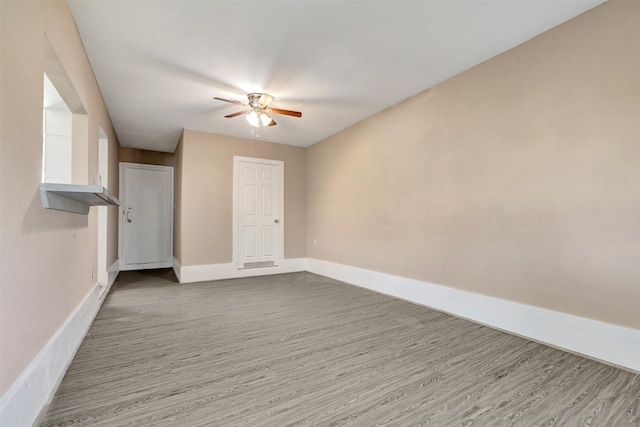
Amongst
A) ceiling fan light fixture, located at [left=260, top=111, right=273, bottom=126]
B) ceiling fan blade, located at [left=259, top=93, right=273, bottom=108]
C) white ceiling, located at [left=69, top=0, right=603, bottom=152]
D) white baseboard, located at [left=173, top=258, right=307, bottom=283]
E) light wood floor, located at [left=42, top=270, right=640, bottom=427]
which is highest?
white ceiling, located at [left=69, top=0, right=603, bottom=152]

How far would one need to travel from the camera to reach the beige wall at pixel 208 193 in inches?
187

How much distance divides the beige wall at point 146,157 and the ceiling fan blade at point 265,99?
3909mm

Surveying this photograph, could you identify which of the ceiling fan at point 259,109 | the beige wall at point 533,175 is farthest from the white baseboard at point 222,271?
the ceiling fan at point 259,109

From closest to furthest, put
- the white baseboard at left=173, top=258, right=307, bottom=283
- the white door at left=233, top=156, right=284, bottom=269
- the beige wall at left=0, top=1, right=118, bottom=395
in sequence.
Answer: the beige wall at left=0, top=1, right=118, bottom=395
the white baseboard at left=173, top=258, right=307, bottom=283
the white door at left=233, top=156, right=284, bottom=269

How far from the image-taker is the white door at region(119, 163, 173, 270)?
5.90 m

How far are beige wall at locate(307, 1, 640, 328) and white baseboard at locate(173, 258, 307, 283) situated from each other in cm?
225

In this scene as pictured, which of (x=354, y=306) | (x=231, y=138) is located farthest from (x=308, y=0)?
(x=231, y=138)

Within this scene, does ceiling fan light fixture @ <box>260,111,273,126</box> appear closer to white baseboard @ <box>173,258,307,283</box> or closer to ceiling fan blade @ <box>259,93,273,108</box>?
ceiling fan blade @ <box>259,93,273,108</box>

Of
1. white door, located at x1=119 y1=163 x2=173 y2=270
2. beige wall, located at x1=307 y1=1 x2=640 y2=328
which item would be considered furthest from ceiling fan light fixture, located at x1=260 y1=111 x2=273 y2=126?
white door, located at x1=119 y1=163 x2=173 y2=270

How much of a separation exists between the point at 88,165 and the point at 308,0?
2.33 metres

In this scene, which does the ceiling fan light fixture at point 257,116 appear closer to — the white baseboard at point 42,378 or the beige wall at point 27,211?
the beige wall at point 27,211

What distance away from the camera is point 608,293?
2064mm

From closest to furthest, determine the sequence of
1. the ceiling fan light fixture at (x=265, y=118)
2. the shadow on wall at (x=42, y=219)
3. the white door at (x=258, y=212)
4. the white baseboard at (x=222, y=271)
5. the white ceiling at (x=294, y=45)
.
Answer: the shadow on wall at (x=42, y=219), the white ceiling at (x=294, y=45), the ceiling fan light fixture at (x=265, y=118), the white baseboard at (x=222, y=271), the white door at (x=258, y=212)

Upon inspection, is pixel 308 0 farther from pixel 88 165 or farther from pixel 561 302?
pixel 561 302
